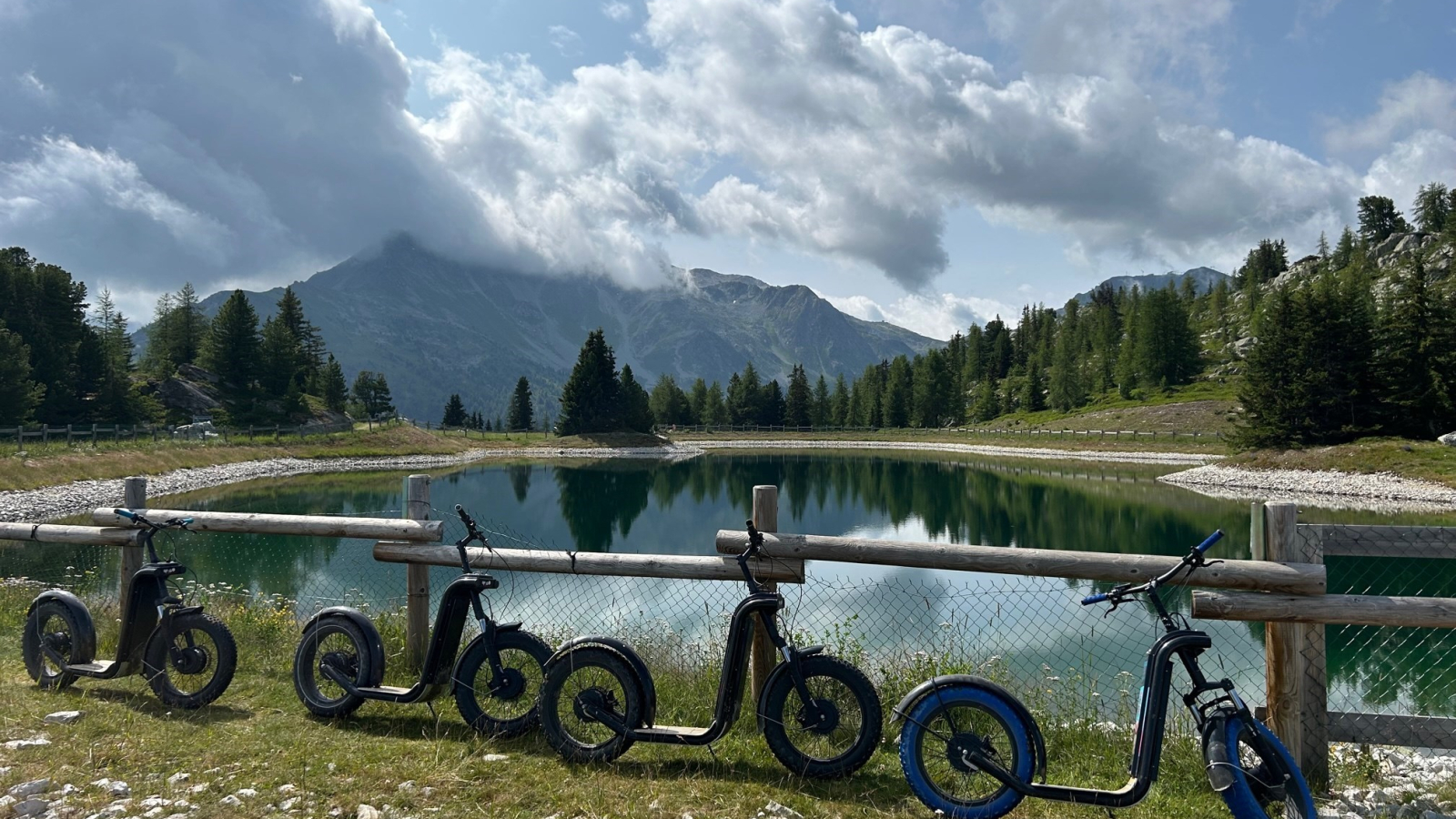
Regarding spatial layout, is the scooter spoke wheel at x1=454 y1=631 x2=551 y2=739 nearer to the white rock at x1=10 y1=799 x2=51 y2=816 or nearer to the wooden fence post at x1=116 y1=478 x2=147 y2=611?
the white rock at x1=10 y1=799 x2=51 y2=816

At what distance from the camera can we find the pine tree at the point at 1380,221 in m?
138

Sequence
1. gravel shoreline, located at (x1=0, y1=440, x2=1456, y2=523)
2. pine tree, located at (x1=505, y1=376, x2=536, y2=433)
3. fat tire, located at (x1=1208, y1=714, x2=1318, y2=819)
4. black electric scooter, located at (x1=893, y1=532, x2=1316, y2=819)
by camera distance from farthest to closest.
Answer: pine tree, located at (x1=505, y1=376, x2=536, y2=433), gravel shoreline, located at (x1=0, y1=440, x2=1456, y2=523), black electric scooter, located at (x1=893, y1=532, x2=1316, y2=819), fat tire, located at (x1=1208, y1=714, x2=1318, y2=819)

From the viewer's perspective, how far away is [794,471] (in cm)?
6462

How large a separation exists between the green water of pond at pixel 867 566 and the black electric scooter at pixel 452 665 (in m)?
2.29

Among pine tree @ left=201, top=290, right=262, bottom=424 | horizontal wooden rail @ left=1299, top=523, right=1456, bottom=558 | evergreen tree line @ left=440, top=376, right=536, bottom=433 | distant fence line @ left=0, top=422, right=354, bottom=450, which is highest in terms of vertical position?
pine tree @ left=201, top=290, right=262, bottom=424

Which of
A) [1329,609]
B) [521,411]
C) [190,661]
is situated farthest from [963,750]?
[521,411]

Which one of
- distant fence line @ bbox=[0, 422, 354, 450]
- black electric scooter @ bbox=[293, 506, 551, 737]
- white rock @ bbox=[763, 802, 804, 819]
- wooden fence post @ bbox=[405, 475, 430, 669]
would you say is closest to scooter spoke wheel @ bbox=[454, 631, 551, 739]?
black electric scooter @ bbox=[293, 506, 551, 737]

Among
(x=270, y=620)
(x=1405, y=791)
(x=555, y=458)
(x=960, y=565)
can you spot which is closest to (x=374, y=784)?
(x=960, y=565)

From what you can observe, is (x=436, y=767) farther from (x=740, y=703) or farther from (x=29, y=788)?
(x=29, y=788)

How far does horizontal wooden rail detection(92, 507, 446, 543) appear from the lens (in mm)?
7027

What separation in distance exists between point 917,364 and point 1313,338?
77.9 metres

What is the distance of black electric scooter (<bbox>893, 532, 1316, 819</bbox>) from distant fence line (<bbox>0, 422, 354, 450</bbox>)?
5146 cm

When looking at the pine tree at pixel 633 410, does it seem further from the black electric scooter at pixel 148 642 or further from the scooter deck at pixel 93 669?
the scooter deck at pixel 93 669

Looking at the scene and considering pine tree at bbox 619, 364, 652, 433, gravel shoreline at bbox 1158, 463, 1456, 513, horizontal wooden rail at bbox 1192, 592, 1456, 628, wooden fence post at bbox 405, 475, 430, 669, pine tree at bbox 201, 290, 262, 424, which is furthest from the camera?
pine tree at bbox 619, 364, 652, 433
